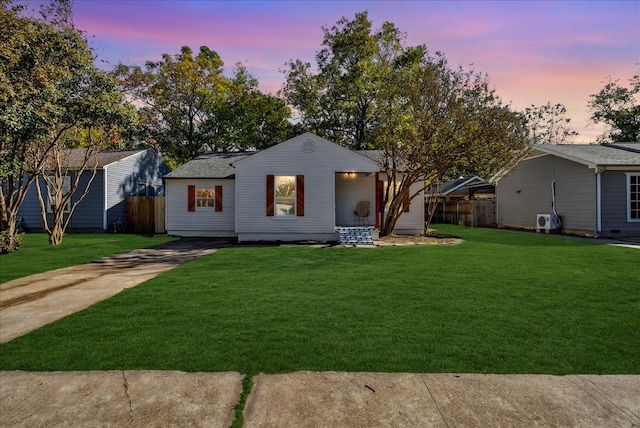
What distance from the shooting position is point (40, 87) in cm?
1010

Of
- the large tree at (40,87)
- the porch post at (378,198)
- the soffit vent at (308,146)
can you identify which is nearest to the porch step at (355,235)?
the porch post at (378,198)

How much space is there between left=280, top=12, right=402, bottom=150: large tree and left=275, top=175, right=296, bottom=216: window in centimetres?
1448

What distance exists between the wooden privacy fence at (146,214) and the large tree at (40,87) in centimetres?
604

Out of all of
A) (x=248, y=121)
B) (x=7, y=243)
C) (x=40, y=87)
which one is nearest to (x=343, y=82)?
(x=248, y=121)

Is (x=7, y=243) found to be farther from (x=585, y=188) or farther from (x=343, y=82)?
(x=585, y=188)

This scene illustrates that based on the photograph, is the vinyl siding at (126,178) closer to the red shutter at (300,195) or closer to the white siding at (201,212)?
the white siding at (201,212)

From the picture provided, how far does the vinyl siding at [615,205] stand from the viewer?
15.1 metres

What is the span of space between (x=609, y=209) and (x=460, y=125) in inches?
314

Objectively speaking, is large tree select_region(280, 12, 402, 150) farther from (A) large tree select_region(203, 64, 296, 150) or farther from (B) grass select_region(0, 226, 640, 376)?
(B) grass select_region(0, 226, 640, 376)

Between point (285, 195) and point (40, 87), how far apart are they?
27.8ft

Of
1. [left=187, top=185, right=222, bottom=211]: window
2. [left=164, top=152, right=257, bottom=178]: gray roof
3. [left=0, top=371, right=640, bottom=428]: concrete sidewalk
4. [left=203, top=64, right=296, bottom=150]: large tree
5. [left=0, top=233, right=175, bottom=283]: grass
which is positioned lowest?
[left=0, top=371, right=640, bottom=428]: concrete sidewalk

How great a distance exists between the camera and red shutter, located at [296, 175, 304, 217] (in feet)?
46.1

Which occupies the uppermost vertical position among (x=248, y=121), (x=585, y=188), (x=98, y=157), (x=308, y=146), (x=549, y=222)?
(x=248, y=121)

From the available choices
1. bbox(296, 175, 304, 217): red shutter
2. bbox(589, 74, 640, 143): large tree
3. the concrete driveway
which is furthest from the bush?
bbox(589, 74, 640, 143): large tree
